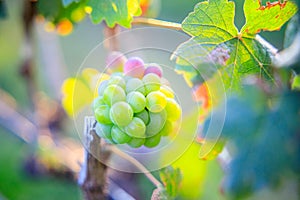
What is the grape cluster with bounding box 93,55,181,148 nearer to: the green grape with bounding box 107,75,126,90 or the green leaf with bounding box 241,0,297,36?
the green grape with bounding box 107,75,126,90

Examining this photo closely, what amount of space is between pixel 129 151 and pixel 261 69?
21 cm

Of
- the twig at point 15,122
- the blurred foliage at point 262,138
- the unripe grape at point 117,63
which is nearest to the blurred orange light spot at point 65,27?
the unripe grape at point 117,63

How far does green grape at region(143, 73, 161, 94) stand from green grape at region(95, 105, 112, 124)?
0.05 meters

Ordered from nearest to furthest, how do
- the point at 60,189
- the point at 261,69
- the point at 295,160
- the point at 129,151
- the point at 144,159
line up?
the point at 295,160
the point at 261,69
the point at 129,151
the point at 144,159
the point at 60,189

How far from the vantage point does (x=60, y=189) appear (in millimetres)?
1258

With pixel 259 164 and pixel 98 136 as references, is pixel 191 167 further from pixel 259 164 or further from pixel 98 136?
pixel 259 164

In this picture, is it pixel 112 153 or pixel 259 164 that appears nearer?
pixel 259 164

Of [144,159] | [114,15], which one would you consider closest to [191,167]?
[144,159]

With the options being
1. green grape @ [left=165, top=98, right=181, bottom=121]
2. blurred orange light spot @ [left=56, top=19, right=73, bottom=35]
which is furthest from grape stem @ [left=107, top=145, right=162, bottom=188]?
blurred orange light spot @ [left=56, top=19, right=73, bottom=35]

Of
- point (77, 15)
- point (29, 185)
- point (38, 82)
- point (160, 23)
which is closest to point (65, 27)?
point (77, 15)

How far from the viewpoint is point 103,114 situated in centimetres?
55

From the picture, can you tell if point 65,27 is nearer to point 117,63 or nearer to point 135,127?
point 117,63

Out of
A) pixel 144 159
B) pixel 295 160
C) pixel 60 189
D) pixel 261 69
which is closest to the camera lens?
pixel 295 160

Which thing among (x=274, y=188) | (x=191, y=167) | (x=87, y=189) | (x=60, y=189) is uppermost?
(x=274, y=188)
